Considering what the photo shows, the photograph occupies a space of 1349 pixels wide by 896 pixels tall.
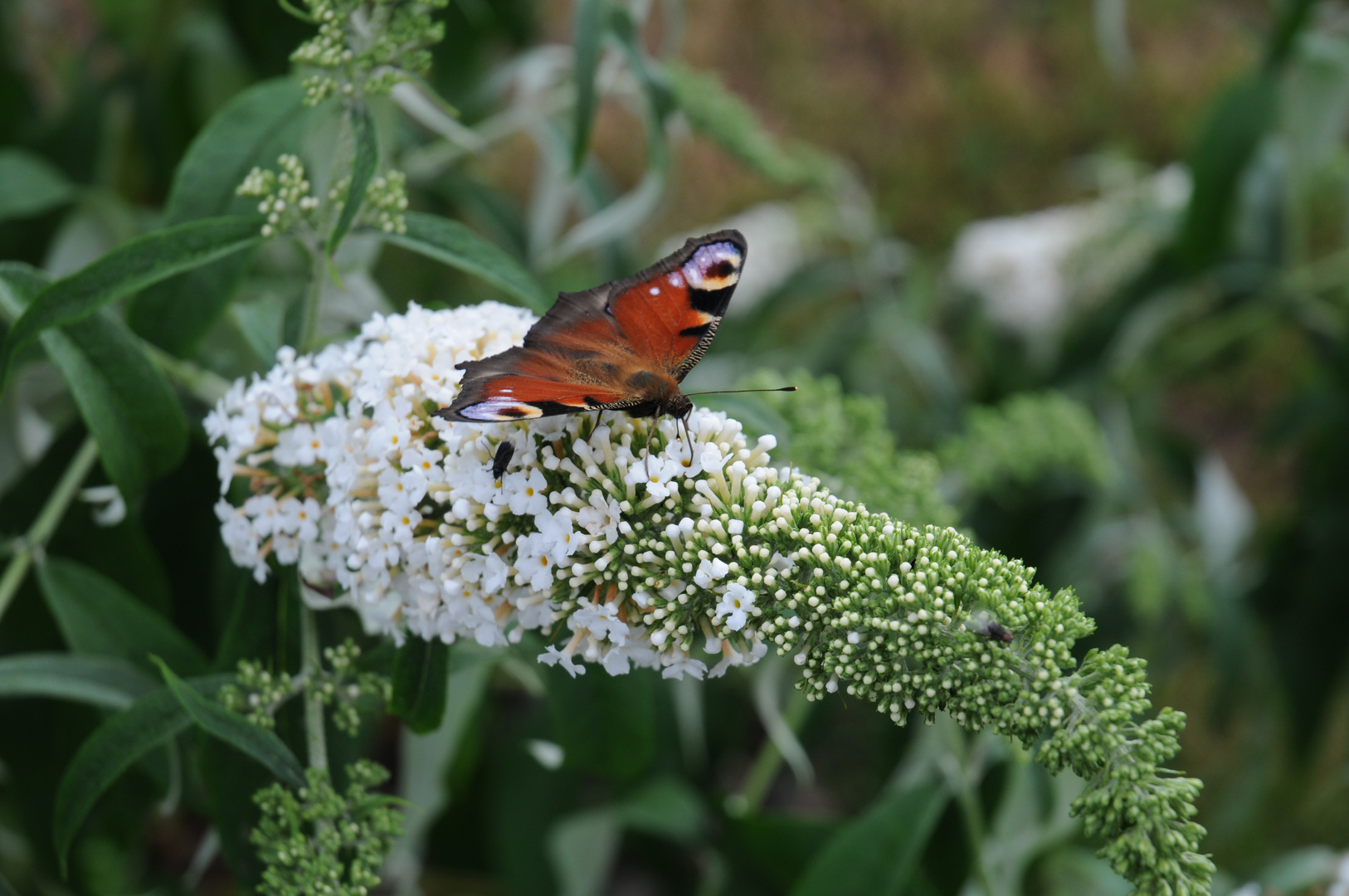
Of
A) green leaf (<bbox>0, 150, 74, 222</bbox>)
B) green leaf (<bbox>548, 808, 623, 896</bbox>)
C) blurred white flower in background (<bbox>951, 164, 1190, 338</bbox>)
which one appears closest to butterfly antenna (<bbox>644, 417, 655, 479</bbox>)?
green leaf (<bbox>548, 808, 623, 896</bbox>)

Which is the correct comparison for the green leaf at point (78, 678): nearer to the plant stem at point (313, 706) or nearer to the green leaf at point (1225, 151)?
the plant stem at point (313, 706)

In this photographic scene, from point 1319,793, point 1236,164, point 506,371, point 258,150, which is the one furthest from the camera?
point 1319,793

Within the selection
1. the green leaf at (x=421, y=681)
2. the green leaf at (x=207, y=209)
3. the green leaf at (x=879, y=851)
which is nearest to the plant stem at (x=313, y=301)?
the green leaf at (x=207, y=209)

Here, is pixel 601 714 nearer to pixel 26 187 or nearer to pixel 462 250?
pixel 462 250

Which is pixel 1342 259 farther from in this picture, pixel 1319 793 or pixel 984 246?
pixel 1319 793

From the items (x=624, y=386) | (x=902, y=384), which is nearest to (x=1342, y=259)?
(x=902, y=384)

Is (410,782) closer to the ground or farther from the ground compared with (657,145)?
closer to the ground
